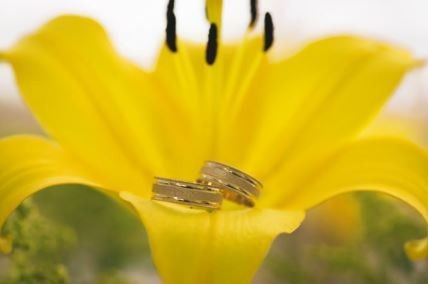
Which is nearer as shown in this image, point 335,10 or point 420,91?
point 420,91

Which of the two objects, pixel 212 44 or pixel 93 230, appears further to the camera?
pixel 93 230

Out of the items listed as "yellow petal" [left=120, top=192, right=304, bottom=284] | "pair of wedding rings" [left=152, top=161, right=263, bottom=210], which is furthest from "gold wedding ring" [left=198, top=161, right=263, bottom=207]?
"yellow petal" [left=120, top=192, right=304, bottom=284]

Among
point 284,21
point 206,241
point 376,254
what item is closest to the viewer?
point 206,241

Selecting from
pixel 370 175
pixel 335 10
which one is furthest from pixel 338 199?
pixel 335 10

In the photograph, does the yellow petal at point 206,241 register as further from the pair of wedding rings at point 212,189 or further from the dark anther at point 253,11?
the dark anther at point 253,11

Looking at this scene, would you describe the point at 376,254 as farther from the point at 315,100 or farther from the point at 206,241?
the point at 206,241

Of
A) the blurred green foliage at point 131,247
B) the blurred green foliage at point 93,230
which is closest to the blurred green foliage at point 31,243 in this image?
the blurred green foliage at point 131,247

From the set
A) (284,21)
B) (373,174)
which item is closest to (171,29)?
(373,174)

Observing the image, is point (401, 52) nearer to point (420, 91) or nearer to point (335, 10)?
point (420, 91)
